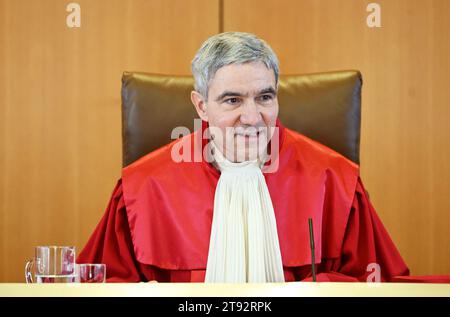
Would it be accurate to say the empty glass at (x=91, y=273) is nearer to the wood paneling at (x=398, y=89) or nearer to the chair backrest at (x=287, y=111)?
the chair backrest at (x=287, y=111)

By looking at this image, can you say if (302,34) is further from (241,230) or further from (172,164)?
(241,230)

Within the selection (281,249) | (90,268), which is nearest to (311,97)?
(281,249)

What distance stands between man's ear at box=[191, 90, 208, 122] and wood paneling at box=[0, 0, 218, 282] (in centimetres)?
70

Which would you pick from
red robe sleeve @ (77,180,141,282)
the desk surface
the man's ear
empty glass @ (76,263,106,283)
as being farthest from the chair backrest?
the desk surface

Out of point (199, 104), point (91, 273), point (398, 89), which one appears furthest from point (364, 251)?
point (398, 89)

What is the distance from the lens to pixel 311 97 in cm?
257

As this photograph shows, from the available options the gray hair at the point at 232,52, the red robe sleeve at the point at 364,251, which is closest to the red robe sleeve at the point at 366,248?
the red robe sleeve at the point at 364,251

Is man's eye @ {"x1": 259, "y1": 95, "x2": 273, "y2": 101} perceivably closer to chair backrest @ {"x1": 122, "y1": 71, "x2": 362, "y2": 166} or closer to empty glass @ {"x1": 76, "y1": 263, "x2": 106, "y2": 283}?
chair backrest @ {"x1": 122, "y1": 71, "x2": 362, "y2": 166}

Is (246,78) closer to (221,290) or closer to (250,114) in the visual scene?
(250,114)

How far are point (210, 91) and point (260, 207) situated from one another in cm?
35

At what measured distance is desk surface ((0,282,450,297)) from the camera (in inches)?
40.3

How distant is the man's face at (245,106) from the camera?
7.63 ft

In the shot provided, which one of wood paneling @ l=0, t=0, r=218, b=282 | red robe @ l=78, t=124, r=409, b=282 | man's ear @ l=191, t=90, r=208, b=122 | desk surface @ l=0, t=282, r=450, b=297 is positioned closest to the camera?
desk surface @ l=0, t=282, r=450, b=297

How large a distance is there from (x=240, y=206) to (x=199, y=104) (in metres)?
0.34
